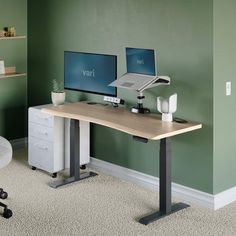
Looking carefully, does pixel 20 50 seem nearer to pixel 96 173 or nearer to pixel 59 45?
pixel 59 45

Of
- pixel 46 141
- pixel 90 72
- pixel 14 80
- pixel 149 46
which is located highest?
pixel 149 46

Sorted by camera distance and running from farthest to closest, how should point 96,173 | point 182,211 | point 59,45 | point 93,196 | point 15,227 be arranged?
point 59,45
point 96,173
point 93,196
point 182,211
point 15,227

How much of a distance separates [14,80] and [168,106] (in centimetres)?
240

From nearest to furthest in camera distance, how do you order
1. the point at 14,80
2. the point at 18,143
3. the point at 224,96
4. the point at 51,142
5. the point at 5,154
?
the point at 5,154 → the point at 224,96 → the point at 51,142 → the point at 14,80 → the point at 18,143

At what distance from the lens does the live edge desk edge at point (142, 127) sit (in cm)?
→ 401

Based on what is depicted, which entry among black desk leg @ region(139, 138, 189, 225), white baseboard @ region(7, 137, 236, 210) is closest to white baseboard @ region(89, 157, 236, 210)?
white baseboard @ region(7, 137, 236, 210)

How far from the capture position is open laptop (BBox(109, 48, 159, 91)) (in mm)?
4441

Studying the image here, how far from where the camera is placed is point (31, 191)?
4723 millimetres

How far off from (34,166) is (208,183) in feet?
6.26

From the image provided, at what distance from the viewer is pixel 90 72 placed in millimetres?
5125

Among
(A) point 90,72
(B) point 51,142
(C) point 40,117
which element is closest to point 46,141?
(B) point 51,142

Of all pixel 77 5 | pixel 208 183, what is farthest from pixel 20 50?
pixel 208 183

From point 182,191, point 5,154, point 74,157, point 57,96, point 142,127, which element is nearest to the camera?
point 5,154

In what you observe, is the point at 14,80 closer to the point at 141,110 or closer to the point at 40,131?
the point at 40,131
